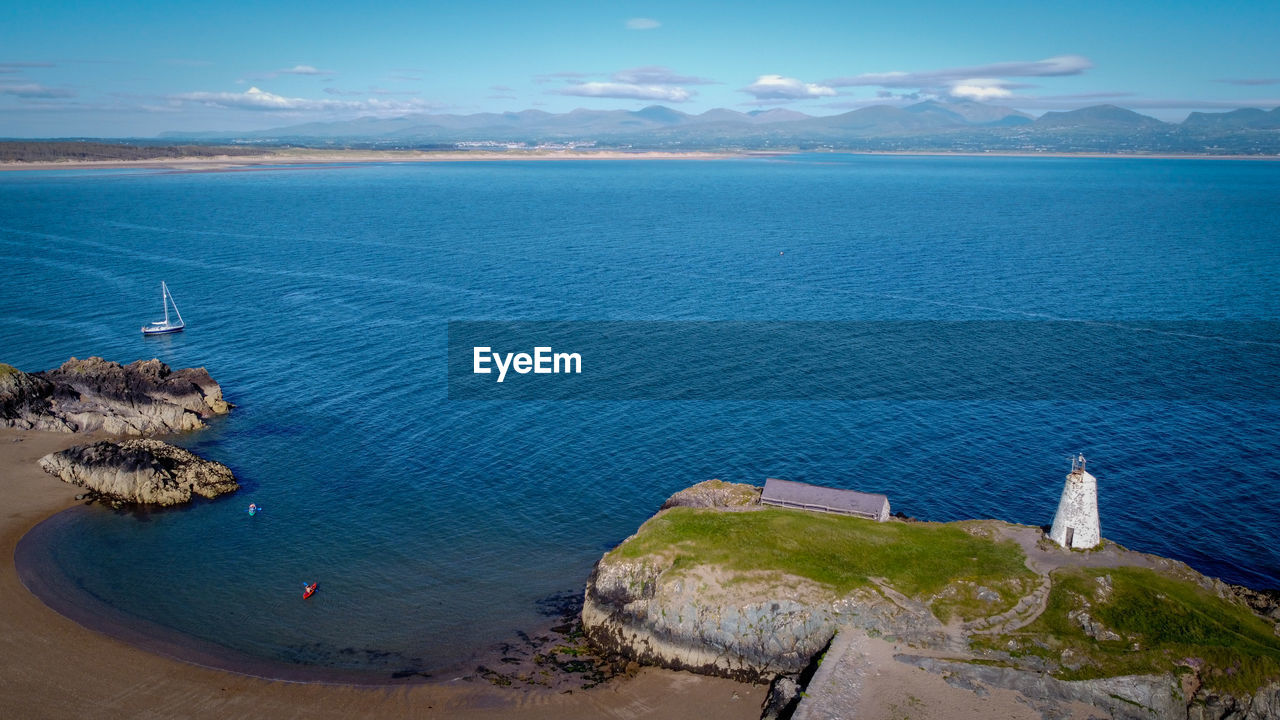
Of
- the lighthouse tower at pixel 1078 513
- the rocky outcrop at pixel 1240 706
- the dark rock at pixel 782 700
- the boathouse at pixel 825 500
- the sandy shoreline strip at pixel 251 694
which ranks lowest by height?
the sandy shoreline strip at pixel 251 694

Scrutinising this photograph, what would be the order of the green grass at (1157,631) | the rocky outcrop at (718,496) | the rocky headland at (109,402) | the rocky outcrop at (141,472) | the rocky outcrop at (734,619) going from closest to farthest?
the green grass at (1157,631)
the rocky outcrop at (734,619)
the rocky outcrop at (718,496)
the rocky outcrop at (141,472)
the rocky headland at (109,402)

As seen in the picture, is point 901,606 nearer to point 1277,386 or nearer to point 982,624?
point 982,624

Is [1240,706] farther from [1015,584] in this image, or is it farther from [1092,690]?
[1015,584]

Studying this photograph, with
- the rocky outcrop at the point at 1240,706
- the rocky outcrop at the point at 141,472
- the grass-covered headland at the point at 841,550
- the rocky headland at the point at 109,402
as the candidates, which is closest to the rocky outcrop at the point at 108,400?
the rocky headland at the point at 109,402

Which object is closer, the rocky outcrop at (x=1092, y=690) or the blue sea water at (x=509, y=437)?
the rocky outcrop at (x=1092, y=690)

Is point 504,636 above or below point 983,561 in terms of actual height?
below

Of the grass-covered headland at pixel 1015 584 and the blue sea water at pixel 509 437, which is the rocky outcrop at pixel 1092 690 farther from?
the blue sea water at pixel 509 437

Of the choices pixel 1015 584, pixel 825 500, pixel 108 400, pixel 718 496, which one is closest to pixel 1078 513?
pixel 1015 584

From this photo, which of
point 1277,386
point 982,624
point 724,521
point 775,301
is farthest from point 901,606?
point 775,301
